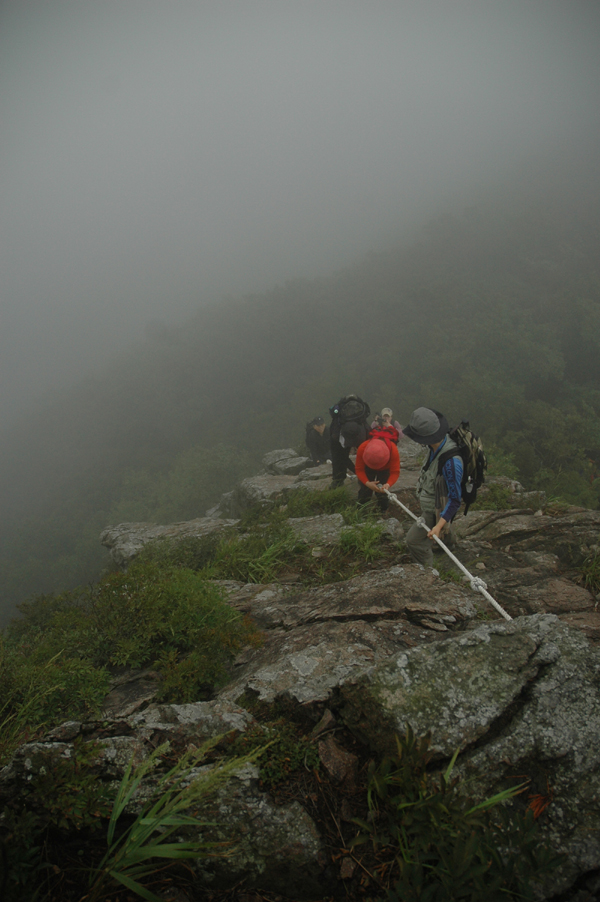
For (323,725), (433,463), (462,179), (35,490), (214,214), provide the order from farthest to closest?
(214,214) → (462,179) → (35,490) → (433,463) → (323,725)

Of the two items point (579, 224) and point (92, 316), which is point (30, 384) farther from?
point (579, 224)

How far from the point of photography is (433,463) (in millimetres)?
5801

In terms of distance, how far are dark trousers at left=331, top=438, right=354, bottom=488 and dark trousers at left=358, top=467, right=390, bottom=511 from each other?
3.75 feet

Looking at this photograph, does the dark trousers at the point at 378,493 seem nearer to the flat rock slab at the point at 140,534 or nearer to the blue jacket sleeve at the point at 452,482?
the blue jacket sleeve at the point at 452,482

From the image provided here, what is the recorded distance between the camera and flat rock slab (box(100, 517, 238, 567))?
393 inches

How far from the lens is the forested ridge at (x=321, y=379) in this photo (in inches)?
1267

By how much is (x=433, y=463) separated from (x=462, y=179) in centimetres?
11703

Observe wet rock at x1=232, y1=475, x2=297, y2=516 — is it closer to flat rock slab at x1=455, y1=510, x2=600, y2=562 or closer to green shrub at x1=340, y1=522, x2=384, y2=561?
green shrub at x1=340, y1=522, x2=384, y2=561

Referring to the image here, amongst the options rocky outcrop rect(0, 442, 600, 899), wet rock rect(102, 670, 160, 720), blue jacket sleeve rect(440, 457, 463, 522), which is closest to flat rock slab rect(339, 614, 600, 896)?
rocky outcrop rect(0, 442, 600, 899)

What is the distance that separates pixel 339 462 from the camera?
33.8ft

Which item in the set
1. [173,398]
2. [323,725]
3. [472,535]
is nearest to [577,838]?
[323,725]

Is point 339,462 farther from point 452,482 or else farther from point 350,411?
point 452,482

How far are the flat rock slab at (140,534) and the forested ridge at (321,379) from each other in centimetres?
1624

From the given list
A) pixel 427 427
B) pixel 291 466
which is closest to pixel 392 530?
pixel 427 427
